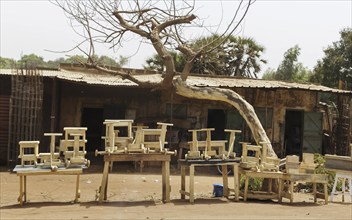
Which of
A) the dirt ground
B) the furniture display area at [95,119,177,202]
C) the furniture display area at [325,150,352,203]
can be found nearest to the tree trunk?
the furniture display area at [325,150,352,203]

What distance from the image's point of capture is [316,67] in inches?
1076

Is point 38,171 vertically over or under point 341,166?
under

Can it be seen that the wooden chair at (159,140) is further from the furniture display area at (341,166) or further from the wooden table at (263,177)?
Answer: the furniture display area at (341,166)

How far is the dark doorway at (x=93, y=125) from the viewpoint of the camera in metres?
17.2

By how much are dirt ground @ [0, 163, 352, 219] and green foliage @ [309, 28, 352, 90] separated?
17311mm

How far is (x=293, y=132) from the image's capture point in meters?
19.0

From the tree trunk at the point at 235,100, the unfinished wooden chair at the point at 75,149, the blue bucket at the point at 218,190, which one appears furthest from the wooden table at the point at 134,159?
the tree trunk at the point at 235,100

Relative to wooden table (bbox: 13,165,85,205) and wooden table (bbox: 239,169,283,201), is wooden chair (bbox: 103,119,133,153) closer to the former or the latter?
wooden table (bbox: 13,165,85,205)

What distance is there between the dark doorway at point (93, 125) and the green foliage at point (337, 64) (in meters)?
15.2

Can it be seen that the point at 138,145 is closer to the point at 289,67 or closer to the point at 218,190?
the point at 218,190

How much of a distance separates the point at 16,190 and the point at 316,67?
22.6 metres

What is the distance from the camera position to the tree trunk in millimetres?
9797

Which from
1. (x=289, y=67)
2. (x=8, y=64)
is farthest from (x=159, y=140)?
(x=8, y=64)

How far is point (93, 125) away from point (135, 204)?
36.4 feet
